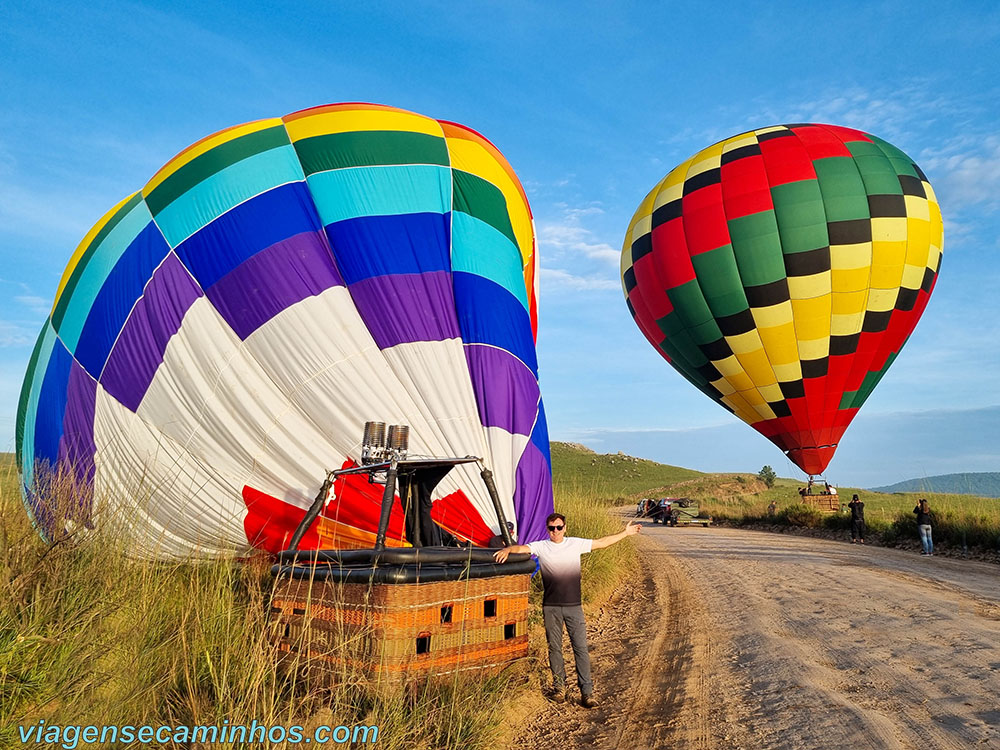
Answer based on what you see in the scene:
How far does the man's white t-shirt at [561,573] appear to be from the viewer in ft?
15.9

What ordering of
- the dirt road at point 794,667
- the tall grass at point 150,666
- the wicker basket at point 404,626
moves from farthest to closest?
the dirt road at point 794,667 < the wicker basket at point 404,626 < the tall grass at point 150,666

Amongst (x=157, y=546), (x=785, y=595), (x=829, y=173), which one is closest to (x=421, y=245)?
(x=157, y=546)

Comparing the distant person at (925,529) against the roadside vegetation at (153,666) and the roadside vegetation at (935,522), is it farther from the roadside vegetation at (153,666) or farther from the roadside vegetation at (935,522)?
the roadside vegetation at (153,666)

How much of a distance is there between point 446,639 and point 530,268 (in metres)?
5.93

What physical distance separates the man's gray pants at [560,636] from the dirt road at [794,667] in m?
0.26

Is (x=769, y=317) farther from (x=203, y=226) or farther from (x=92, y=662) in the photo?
(x=92, y=662)

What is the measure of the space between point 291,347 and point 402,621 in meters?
3.31

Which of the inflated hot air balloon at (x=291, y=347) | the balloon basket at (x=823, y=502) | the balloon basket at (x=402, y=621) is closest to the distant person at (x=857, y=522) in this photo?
the balloon basket at (x=823, y=502)

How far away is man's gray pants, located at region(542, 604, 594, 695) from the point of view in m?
4.66

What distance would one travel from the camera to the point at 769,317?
15.9m

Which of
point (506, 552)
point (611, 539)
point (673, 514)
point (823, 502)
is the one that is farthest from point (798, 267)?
point (673, 514)

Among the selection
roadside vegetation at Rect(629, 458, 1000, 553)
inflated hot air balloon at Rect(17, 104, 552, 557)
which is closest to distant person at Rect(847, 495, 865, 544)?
roadside vegetation at Rect(629, 458, 1000, 553)

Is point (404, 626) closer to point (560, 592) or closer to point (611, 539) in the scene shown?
point (560, 592)

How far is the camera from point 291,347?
621 centimetres
